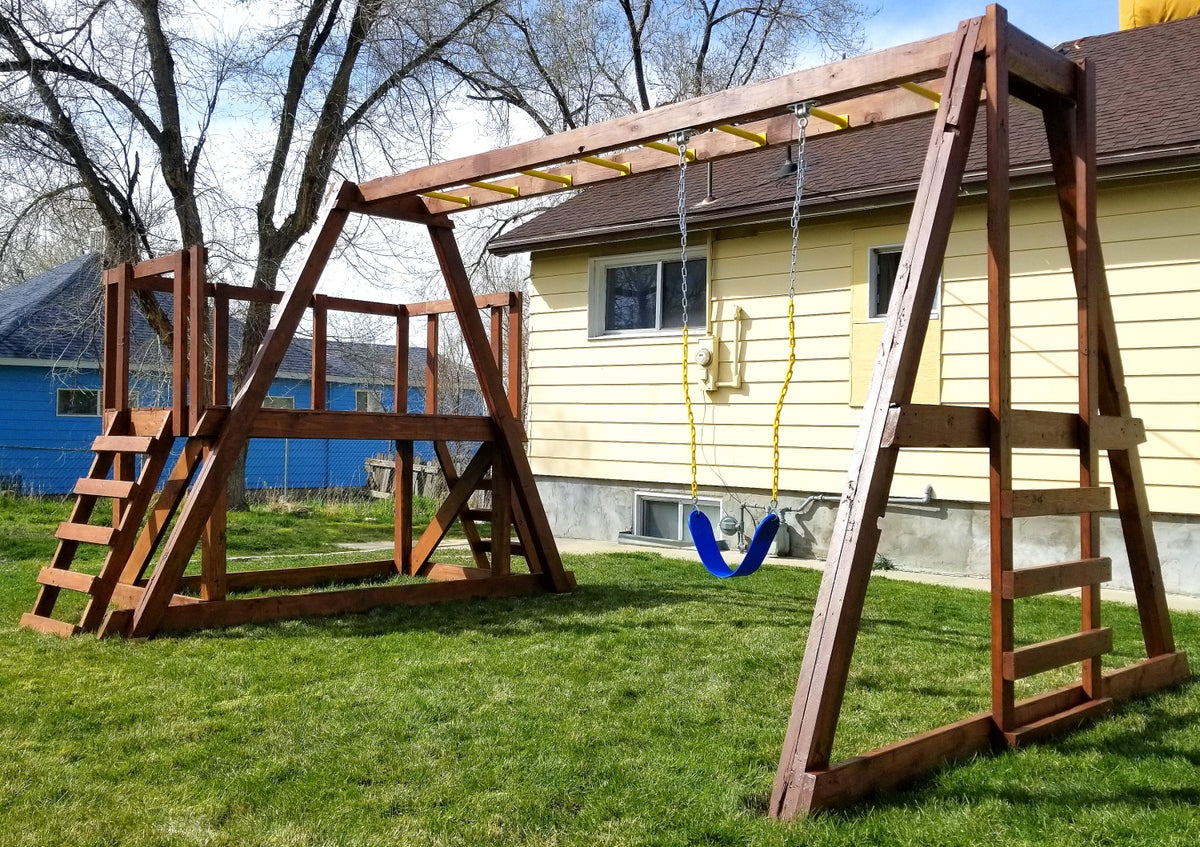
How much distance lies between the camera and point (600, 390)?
1142 cm

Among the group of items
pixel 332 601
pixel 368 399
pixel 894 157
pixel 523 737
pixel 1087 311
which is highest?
pixel 894 157

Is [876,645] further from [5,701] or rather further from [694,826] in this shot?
[5,701]

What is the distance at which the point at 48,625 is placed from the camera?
598 cm

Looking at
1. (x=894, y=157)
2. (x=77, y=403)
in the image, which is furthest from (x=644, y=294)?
(x=77, y=403)

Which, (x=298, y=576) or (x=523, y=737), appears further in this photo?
(x=298, y=576)

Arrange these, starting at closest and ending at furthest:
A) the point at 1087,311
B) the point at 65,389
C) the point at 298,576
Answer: the point at 1087,311 < the point at 298,576 < the point at 65,389

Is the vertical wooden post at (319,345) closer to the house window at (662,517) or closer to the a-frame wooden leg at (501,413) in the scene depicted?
the a-frame wooden leg at (501,413)

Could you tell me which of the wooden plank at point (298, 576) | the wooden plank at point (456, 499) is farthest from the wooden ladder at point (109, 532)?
the wooden plank at point (456, 499)

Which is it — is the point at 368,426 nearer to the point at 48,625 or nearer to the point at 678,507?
the point at 48,625

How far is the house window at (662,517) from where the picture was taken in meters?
11.0

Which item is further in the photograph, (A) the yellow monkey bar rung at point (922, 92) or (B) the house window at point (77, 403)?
(B) the house window at point (77, 403)

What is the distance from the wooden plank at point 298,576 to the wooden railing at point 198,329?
3.99 ft

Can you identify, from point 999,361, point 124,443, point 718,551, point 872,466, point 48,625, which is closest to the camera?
point 872,466

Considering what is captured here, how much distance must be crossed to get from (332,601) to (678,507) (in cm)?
497
